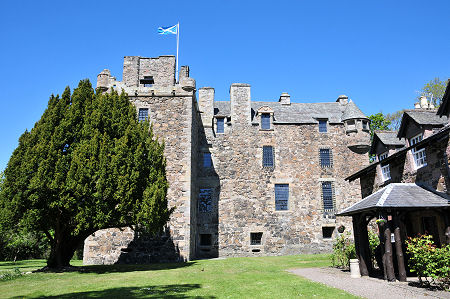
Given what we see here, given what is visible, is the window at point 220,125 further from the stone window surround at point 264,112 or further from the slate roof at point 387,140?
the slate roof at point 387,140

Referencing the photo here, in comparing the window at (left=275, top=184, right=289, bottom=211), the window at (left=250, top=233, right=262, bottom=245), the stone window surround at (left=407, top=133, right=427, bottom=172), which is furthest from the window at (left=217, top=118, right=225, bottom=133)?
the stone window surround at (left=407, top=133, right=427, bottom=172)

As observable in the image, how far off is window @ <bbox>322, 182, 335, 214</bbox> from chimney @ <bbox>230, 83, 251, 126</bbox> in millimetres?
8354

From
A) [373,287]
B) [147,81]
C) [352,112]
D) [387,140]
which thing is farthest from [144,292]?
[352,112]

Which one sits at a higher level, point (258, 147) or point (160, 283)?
point (258, 147)

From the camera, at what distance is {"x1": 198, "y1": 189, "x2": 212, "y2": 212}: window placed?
971 inches

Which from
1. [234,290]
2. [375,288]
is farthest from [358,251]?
[234,290]

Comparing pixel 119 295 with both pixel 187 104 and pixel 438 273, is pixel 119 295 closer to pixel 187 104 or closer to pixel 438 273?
pixel 438 273

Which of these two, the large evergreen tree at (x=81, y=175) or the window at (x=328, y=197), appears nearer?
the large evergreen tree at (x=81, y=175)

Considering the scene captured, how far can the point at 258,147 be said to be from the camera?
26.0 meters

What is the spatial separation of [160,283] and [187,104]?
1313 cm

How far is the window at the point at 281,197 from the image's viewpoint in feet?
82.1

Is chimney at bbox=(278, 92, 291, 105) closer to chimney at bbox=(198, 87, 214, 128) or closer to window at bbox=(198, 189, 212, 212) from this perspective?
chimney at bbox=(198, 87, 214, 128)

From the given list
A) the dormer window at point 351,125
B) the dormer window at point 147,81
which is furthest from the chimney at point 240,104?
the dormer window at point 351,125

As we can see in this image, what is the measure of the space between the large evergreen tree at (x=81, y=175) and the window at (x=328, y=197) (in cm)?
1452
